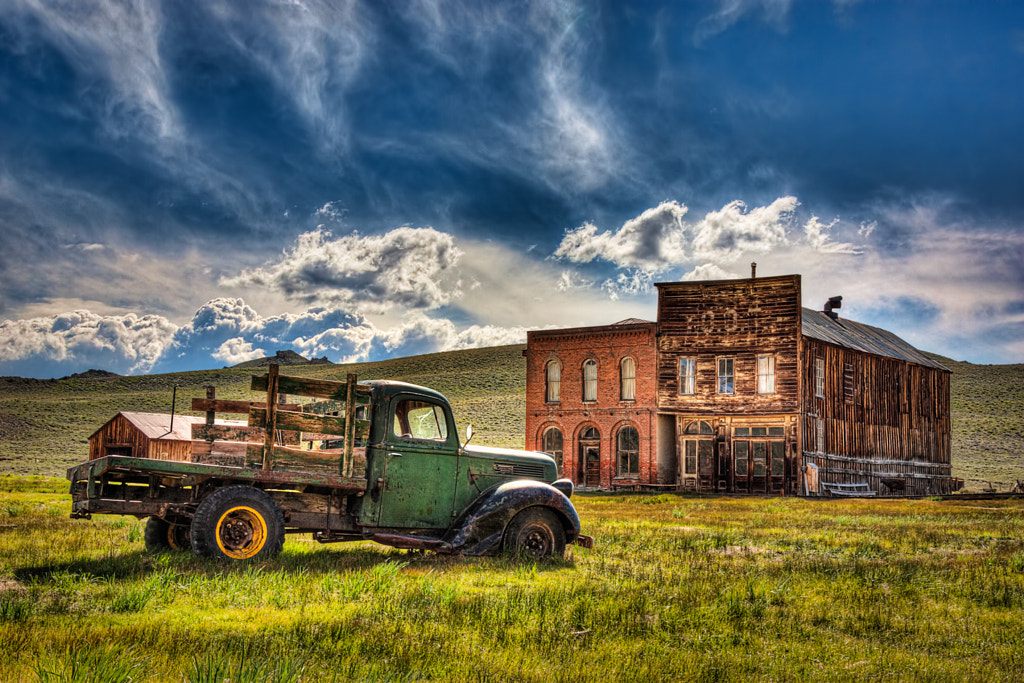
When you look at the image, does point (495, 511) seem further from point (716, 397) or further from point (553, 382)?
point (553, 382)

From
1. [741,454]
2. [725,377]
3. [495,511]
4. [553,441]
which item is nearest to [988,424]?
[741,454]

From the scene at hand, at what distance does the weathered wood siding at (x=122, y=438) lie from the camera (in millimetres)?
45500

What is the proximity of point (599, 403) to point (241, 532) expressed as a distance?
1172 inches

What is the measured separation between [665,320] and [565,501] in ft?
90.5

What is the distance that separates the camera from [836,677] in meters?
5.13

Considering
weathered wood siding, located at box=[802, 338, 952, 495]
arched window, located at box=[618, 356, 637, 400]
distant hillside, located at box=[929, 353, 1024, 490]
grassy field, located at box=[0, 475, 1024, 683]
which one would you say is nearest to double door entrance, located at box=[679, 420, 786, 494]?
weathered wood siding, located at box=[802, 338, 952, 495]

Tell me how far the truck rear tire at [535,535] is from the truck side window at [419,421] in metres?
1.31

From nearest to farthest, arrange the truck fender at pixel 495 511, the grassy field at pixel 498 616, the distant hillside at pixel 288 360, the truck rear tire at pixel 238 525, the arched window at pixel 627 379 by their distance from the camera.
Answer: the grassy field at pixel 498 616
the truck rear tire at pixel 238 525
the truck fender at pixel 495 511
the arched window at pixel 627 379
the distant hillside at pixel 288 360

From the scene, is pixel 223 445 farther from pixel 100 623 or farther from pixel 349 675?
pixel 349 675

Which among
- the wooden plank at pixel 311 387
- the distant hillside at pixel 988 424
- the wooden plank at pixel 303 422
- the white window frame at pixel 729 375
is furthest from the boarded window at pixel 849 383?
the wooden plank at pixel 303 422

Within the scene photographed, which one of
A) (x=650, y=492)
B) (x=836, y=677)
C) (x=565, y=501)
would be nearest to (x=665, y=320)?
(x=650, y=492)

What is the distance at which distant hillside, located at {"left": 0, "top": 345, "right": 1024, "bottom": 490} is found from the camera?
65.0m

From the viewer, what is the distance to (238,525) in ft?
26.8

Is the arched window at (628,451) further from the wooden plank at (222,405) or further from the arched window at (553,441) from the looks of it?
the wooden plank at (222,405)
